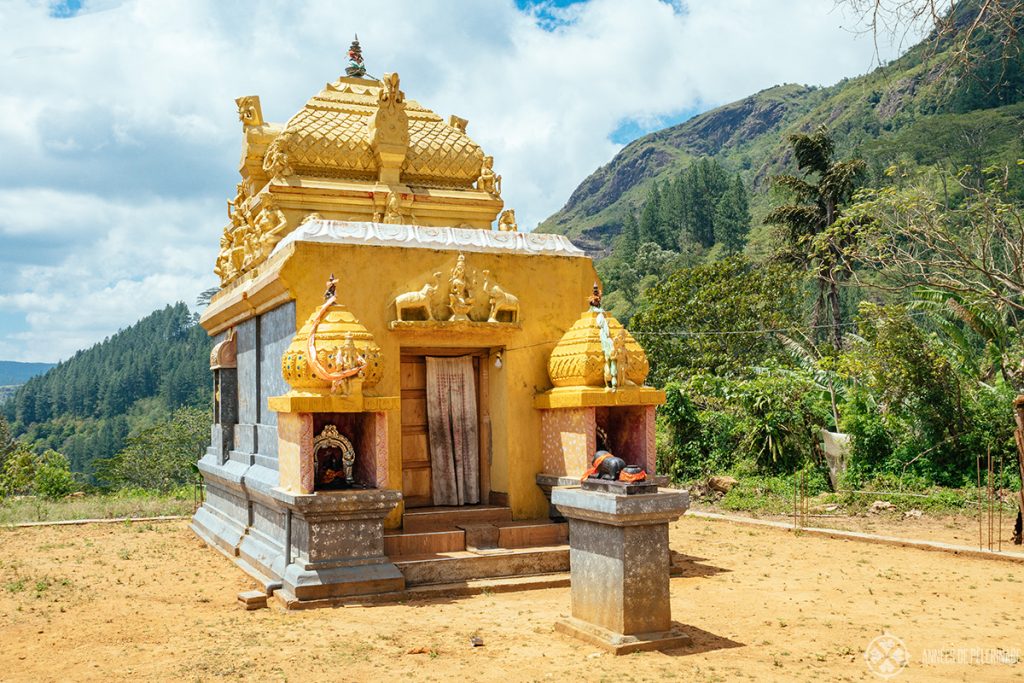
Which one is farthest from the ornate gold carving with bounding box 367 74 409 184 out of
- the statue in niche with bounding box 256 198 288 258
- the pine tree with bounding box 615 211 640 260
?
the pine tree with bounding box 615 211 640 260

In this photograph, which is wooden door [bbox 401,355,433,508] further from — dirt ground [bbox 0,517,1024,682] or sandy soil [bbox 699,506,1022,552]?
sandy soil [bbox 699,506,1022,552]

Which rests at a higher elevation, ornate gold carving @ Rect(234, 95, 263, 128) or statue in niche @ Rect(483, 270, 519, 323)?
ornate gold carving @ Rect(234, 95, 263, 128)

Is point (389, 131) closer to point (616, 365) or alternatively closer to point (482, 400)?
point (482, 400)

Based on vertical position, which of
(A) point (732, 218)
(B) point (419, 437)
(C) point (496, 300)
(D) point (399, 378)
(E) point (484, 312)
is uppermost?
(A) point (732, 218)

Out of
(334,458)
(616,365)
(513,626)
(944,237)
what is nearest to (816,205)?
(944,237)

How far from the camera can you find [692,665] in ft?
21.3

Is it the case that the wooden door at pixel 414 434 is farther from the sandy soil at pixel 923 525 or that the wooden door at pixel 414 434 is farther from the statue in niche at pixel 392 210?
the sandy soil at pixel 923 525

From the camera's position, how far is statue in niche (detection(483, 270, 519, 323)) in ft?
34.0

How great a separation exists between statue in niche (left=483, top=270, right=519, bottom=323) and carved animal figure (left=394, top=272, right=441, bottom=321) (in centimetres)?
70

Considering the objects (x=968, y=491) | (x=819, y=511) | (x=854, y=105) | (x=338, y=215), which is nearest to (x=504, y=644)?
(x=338, y=215)

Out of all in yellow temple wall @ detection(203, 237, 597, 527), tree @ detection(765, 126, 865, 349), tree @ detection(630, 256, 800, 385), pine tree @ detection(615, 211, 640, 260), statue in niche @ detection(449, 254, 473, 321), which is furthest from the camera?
pine tree @ detection(615, 211, 640, 260)

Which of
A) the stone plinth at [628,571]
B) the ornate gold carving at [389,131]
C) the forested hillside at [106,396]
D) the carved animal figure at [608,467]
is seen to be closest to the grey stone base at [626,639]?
the stone plinth at [628,571]

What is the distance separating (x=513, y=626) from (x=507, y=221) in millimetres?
6805

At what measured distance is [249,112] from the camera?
43.2 ft
